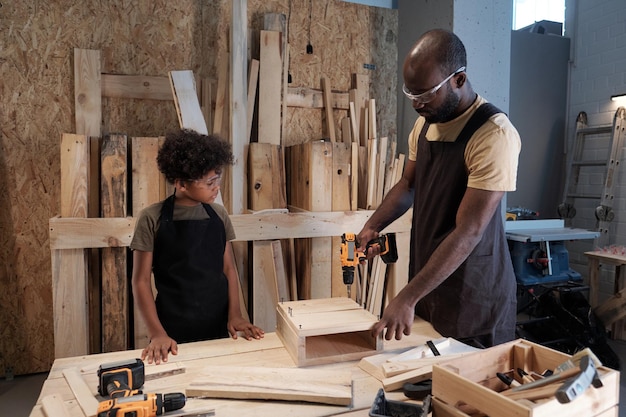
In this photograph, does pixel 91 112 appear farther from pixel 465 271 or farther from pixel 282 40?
pixel 465 271

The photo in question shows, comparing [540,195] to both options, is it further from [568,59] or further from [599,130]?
[568,59]

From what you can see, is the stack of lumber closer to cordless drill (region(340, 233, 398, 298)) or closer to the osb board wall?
the osb board wall

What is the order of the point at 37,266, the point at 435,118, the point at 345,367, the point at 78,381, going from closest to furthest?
the point at 78,381 → the point at 345,367 → the point at 435,118 → the point at 37,266

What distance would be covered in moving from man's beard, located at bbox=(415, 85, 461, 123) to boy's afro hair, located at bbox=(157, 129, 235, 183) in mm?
896

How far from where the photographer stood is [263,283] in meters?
2.93

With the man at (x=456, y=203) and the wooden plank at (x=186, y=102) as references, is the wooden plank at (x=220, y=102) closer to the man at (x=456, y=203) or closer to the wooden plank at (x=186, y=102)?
the wooden plank at (x=186, y=102)

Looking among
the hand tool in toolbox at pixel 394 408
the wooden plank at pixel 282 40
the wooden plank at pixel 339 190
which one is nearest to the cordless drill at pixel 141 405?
the hand tool in toolbox at pixel 394 408

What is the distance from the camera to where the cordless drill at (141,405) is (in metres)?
1.05

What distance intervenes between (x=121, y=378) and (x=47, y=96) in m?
2.46

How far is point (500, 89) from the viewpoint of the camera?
130 inches

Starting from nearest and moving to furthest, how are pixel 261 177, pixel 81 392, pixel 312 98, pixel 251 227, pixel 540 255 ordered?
1. pixel 81 392
2. pixel 251 227
3. pixel 261 177
4. pixel 312 98
5. pixel 540 255

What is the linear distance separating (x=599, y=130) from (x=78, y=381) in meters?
5.43

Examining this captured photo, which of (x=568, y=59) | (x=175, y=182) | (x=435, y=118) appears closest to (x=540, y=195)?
(x=568, y=59)

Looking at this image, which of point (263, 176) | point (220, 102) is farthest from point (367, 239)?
point (220, 102)
